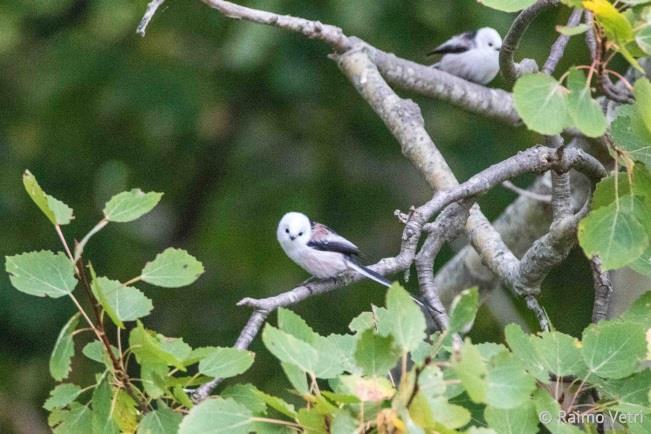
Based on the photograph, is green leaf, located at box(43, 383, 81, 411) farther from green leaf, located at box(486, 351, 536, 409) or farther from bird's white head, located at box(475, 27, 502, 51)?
bird's white head, located at box(475, 27, 502, 51)

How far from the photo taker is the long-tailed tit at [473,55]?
20.0ft

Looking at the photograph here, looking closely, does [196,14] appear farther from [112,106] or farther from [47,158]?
[47,158]

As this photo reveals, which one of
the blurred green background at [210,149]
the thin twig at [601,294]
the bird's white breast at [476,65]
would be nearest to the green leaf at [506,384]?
the thin twig at [601,294]

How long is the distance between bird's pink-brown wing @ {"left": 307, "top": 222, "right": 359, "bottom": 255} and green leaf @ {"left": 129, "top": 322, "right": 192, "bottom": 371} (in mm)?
2052

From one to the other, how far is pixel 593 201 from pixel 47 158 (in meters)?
5.91

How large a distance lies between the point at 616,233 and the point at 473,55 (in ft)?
13.8

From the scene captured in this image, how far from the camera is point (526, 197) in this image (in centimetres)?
486

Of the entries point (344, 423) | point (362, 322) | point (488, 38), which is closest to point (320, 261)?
point (362, 322)

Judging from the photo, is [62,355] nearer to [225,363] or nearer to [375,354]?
[225,363]

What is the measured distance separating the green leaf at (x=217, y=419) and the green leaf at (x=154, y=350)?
137 mm

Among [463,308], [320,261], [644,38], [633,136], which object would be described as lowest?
[320,261]

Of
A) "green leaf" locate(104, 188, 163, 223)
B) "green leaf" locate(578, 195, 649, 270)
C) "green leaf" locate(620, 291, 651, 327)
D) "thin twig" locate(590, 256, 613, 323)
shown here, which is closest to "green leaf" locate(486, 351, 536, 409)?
"green leaf" locate(578, 195, 649, 270)

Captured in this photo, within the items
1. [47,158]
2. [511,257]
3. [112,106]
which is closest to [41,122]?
[47,158]

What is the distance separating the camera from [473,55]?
6305mm
